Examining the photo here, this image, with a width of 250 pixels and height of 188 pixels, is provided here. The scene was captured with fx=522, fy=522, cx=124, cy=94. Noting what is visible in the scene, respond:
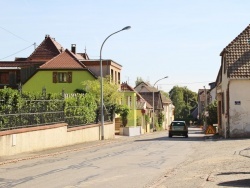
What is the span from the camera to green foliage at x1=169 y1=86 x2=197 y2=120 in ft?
508

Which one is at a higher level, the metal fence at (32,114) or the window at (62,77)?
the window at (62,77)

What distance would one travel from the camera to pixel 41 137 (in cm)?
2842

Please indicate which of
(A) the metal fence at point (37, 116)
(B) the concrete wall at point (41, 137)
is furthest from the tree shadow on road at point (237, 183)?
(A) the metal fence at point (37, 116)

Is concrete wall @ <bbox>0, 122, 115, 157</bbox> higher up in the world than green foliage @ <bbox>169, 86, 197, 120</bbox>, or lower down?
lower down

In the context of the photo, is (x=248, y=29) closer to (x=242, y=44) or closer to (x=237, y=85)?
(x=242, y=44)

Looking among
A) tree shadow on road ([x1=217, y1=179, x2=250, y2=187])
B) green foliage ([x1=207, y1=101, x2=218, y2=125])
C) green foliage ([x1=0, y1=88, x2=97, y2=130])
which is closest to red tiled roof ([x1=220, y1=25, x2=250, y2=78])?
green foliage ([x1=0, y1=88, x2=97, y2=130])

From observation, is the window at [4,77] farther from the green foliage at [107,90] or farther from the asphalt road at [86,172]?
the asphalt road at [86,172]

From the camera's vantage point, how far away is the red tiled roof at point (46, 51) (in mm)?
69812

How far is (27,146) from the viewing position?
26281 mm

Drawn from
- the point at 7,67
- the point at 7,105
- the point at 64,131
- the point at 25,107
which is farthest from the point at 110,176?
the point at 7,67

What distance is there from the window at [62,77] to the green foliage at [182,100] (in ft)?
298

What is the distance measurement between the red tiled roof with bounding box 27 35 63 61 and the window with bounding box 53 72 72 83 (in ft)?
31.4

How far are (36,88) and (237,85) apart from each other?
2781 centimetres

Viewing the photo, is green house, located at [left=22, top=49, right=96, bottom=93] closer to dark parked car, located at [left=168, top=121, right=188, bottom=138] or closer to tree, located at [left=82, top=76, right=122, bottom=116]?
tree, located at [left=82, top=76, right=122, bottom=116]
